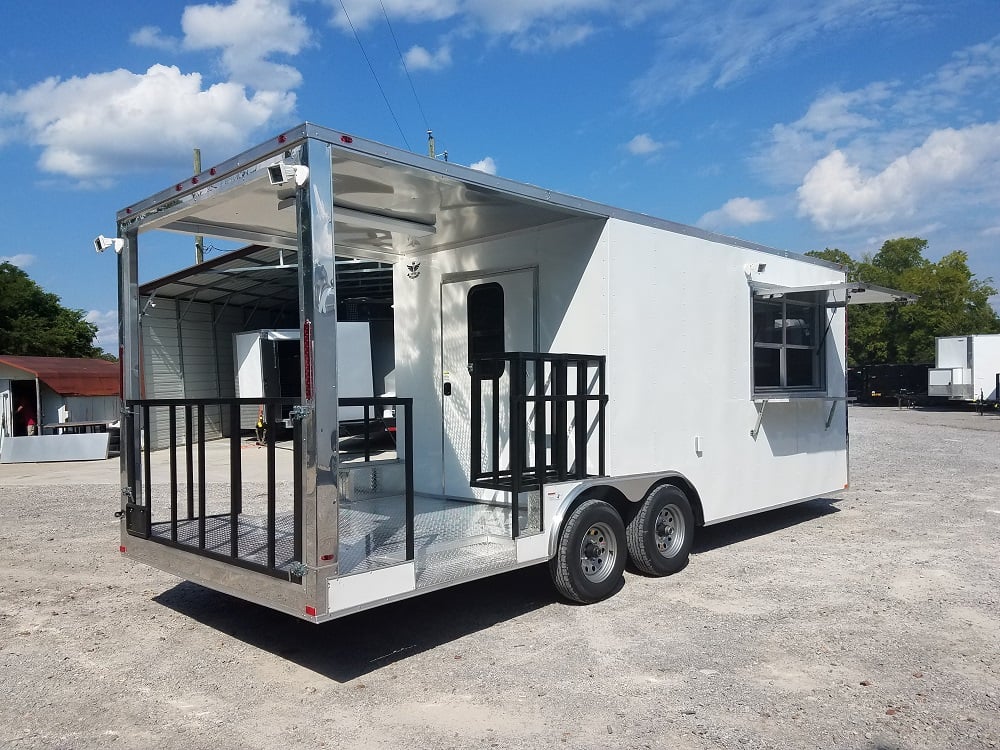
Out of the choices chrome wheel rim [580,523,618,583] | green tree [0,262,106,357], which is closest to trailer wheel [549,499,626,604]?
chrome wheel rim [580,523,618,583]

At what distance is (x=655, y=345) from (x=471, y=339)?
4.91ft

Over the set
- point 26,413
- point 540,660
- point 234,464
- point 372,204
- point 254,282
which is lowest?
point 540,660

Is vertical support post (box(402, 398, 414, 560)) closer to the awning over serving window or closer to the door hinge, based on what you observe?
the door hinge

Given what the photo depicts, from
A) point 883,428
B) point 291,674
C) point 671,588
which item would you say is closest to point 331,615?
point 291,674

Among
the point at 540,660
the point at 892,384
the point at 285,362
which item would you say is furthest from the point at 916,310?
the point at 540,660

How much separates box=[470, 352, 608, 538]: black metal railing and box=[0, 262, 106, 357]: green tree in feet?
115

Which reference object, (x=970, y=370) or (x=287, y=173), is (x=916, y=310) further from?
(x=287, y=173)

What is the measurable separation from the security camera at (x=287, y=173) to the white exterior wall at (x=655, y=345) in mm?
2490

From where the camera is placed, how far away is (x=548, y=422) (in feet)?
19.0

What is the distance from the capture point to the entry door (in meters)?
6.19

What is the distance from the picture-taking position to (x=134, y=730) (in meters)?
3.66

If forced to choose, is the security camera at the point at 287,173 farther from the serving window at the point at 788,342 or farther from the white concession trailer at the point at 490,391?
the serving window at the point at 788,342

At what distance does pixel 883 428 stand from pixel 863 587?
16.9m

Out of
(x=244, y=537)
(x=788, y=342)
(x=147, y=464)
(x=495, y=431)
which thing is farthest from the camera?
(x=788, y=342)
